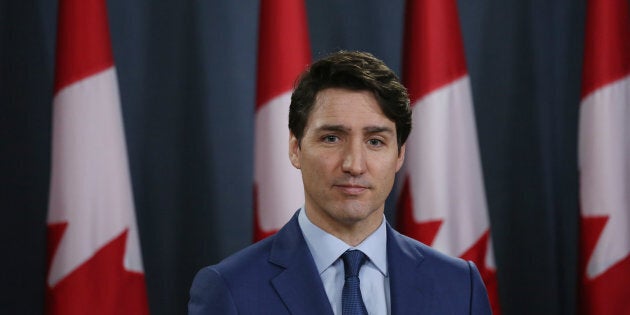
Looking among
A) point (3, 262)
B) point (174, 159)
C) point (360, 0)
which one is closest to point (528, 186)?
point (360, 0)

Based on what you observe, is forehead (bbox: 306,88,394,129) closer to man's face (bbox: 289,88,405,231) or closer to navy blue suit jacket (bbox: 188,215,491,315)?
man's face (bbox: 289,88,405,231)

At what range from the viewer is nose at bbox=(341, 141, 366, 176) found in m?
1.61

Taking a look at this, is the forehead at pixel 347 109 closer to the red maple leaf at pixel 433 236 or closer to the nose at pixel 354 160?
the nose at pixel 354 160

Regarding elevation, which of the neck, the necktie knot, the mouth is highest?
the mouth

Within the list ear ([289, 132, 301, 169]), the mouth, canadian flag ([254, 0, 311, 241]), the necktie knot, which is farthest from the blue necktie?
canadian flag ([254, 0, 311, 241])

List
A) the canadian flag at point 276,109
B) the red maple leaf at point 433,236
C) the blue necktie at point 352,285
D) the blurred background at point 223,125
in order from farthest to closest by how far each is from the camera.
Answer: the blurred background at point 223,125
the red maple leaf at point 433,236
the canadian flag at point 276,109
the blue necktie at point 352,285

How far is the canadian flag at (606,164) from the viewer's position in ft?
10.1

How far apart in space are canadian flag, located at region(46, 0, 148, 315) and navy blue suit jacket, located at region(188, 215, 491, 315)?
121cm

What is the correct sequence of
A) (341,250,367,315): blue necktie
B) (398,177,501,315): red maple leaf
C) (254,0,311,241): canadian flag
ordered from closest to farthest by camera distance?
1. (341,250,367,315): blue necktie
2. (254,0,311,241): canadian flag
3. (398,177,501,315): red maple leaf

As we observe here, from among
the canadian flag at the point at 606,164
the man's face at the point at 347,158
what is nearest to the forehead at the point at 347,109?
the man's face at the point at 347,158

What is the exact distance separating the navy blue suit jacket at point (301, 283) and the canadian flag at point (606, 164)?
1481mm

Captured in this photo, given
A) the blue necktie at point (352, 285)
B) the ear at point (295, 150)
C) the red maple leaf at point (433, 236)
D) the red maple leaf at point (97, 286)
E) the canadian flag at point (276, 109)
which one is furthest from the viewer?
the red maple leaf at point (433, 236)

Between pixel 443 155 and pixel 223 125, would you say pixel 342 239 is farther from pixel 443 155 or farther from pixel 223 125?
pixel 223 125

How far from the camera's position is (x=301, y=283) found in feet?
5.32
